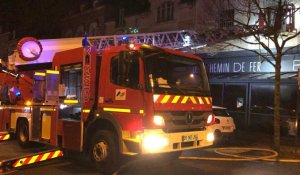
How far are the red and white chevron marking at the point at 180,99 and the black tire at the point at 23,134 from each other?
5.32 meters

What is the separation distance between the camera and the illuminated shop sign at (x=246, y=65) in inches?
714

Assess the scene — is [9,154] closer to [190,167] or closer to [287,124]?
[190,167]

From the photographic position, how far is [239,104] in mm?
20297

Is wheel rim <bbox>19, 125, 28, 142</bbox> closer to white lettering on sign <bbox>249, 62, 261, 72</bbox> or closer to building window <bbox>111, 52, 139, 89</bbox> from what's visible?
building window <bbox>111, 52, 139, 89</bbox>

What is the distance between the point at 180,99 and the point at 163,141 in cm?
104

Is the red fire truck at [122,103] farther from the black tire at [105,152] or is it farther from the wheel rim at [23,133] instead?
the wheel rim at [23,133]

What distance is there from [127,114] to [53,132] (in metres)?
2.86

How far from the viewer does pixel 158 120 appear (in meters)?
7.95

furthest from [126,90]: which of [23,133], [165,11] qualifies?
[165,11]

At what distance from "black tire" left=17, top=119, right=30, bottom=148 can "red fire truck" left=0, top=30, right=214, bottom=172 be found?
660 mm

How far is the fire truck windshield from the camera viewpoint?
810 centimetres

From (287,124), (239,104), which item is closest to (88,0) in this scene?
(239,104)

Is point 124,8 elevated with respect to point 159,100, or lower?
elevated

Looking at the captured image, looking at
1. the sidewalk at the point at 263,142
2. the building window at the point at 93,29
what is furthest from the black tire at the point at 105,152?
the building window at the point at 93,29
